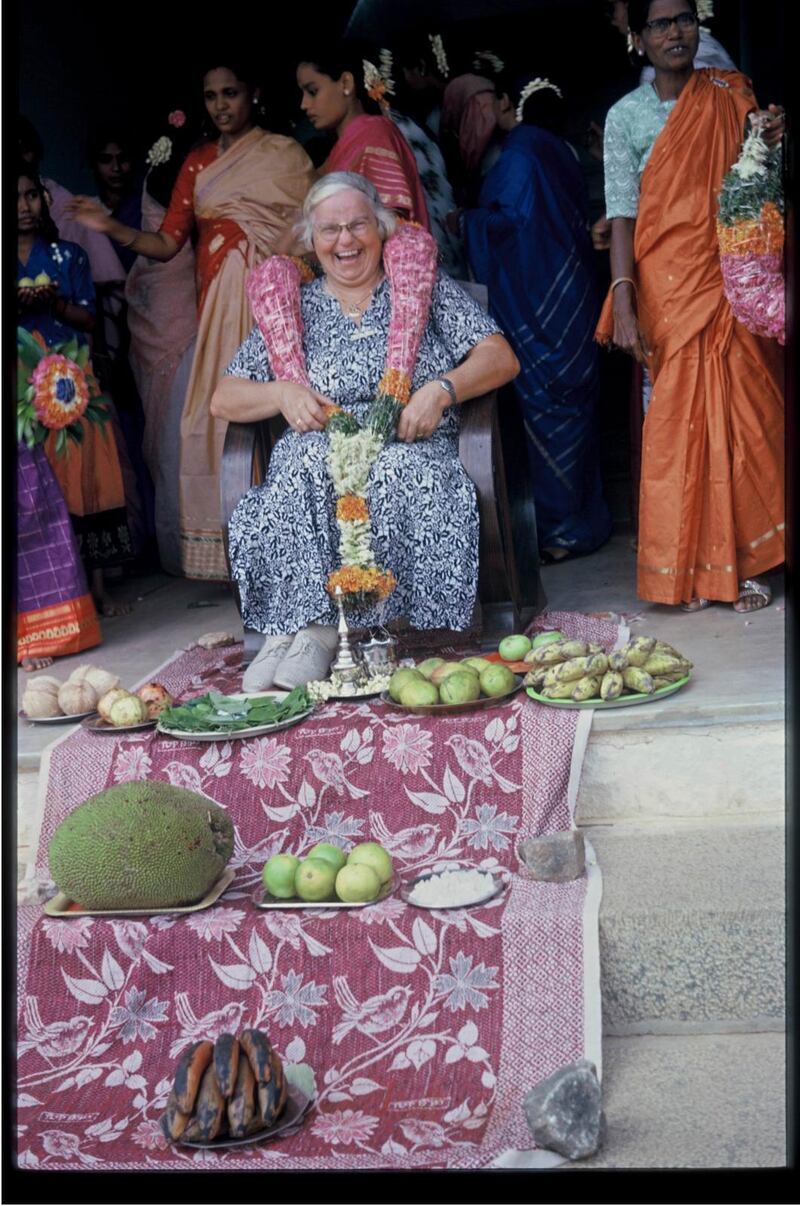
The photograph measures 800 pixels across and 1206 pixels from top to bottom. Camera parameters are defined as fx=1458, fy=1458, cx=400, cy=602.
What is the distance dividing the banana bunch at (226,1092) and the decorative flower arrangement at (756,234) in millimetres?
2542

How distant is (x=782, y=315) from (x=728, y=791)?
1.41 m

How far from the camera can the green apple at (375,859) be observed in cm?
327

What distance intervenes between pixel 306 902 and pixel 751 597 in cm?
196

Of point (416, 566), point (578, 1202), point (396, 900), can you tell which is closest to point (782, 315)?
point (416, 566)

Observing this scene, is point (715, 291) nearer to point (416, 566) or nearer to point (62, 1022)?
point (416, 566)

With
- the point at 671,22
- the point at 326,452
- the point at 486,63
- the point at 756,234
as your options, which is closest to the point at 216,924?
the point at 326,452

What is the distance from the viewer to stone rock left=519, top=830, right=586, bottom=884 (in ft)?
Answer: 10.7

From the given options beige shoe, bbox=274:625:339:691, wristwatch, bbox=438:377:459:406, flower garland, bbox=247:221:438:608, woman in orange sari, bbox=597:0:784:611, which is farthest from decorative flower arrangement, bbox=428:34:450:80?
beige shoe, bbox=274:625:339:691

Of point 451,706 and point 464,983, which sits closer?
point 464,983

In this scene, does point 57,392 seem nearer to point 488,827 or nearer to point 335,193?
point 335,193

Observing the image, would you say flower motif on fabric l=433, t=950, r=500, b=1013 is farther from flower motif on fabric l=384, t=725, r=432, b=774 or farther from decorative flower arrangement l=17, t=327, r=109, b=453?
decorative flower arrangement l=17, t=327, r=109, b=453

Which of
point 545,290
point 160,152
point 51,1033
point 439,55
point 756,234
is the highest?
point 439,55

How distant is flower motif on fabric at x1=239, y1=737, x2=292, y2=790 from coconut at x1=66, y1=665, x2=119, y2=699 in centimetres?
61

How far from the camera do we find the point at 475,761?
11.9 feet
